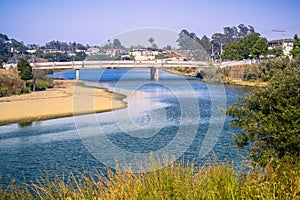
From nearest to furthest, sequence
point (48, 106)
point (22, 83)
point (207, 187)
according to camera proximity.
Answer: point (207, 187)
point (48, 106)
point (22, 83)

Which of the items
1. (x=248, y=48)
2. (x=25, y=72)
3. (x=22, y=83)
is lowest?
(x=22, y=83)

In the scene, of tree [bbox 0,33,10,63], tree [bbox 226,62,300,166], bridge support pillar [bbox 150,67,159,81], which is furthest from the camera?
tree [bbox 0,33,10,63]

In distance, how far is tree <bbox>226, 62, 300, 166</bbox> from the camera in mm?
9414

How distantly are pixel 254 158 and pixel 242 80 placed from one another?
1854 inches

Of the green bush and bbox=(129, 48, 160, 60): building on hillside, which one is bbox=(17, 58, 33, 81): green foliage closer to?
the green bush

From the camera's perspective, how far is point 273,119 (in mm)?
10023

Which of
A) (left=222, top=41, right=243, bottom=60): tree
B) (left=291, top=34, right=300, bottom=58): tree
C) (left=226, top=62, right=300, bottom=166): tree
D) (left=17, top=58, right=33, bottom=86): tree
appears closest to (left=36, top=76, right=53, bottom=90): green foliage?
(left=17, top=58, right=33, bottom=86): tree

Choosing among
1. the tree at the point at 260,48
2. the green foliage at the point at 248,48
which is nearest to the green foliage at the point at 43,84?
the tree at the point at 260,48

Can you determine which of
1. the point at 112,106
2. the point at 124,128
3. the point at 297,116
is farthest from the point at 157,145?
the point at 112,106

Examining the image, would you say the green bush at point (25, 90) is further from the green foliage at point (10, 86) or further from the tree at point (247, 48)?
the tree at point (247, 48)

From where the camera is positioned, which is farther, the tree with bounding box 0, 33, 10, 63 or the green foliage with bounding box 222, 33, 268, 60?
the tree with bounding box 0, 33, 10, 63

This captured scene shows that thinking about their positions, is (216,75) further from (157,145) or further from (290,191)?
(290,191)

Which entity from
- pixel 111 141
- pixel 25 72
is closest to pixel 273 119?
pixel 111 141

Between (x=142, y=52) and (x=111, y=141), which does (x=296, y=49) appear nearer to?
(x=142, y=52)
